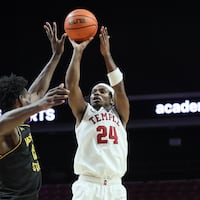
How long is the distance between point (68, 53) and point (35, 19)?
2.64 ft

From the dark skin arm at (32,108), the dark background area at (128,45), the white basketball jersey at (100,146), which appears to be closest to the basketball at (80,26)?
the white basketball jersey at (100,146)

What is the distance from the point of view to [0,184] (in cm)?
331

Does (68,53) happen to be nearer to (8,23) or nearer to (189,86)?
(8,23)

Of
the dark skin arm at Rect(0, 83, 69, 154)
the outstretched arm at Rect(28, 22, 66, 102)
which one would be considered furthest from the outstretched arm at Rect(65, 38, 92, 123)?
the dark skin arm at Rect(0, 83, 69, 154)

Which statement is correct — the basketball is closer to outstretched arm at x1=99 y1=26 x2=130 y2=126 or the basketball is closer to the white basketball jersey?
outstretched arm at x1=99 y1=26 x2=130 y2=126

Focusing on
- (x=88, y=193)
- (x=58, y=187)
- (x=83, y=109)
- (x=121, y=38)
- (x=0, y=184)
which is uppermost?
(x=121, y=38)

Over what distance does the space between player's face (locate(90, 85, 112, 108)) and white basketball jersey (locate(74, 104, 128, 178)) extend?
59 millimetres

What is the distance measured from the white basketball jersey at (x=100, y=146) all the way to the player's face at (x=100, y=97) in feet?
0.19

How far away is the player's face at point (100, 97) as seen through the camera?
184 inches

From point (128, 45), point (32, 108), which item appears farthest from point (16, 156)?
point (128, 45)

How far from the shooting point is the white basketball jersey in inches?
172

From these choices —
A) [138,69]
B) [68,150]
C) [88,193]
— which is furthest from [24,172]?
[68,150]

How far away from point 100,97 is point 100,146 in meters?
0.45

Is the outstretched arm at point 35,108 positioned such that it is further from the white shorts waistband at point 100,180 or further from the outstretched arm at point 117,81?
the outstretched arm at point 117,81
